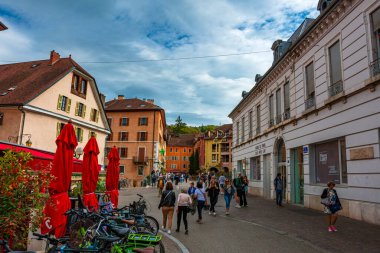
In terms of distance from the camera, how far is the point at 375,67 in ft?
37.2

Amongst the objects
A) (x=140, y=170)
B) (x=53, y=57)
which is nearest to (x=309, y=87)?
(x=53, y=57)

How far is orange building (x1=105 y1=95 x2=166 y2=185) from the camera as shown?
53062 mm

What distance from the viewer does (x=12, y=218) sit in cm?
485

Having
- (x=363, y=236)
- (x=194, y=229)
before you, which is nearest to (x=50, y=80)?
(x=194, y=229)

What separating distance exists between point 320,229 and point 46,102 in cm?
2551

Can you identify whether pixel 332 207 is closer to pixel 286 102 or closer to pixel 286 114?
pixel 286 114

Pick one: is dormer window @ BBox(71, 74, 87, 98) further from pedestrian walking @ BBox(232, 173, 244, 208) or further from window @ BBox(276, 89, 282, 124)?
pedestrian walking @ BBox(232, 173, 244, 208)

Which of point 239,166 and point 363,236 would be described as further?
point 239,166

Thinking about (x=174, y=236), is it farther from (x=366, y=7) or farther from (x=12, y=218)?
(x=366, y=7)

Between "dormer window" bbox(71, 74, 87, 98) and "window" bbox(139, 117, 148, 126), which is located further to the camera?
"window" bbox(139, 117, 148, 126)

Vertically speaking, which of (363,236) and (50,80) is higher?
(50,80)

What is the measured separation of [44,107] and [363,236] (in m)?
26.7

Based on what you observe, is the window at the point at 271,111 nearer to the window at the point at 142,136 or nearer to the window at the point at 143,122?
the window at the point at 142,136

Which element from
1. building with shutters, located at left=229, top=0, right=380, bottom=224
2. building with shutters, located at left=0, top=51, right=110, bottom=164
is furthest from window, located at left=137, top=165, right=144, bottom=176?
building with shutters, located at left=229, top=0, right=380, bottom=224
